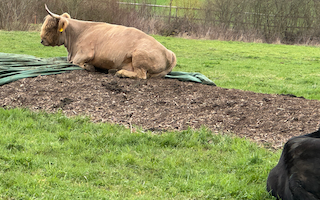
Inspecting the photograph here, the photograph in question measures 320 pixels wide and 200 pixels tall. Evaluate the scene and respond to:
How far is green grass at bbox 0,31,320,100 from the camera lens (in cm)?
1048

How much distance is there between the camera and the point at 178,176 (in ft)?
13.1

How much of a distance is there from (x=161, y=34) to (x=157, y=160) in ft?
76.3

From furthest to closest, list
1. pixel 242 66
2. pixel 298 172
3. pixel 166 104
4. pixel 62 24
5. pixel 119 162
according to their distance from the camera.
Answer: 1. pixel 242 66
2. pixel 62 24
3. pixel 166 104
4. pixel 119 162
5. pixel 298 172

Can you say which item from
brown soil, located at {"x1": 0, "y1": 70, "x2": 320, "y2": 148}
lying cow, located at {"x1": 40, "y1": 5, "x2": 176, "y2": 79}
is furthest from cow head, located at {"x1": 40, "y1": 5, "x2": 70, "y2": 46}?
brown soil, located at {"x1": 0, "y1": 70, "x2": 320, "y2": 148}

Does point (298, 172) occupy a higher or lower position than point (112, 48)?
lower

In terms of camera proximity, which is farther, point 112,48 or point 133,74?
point 112,48

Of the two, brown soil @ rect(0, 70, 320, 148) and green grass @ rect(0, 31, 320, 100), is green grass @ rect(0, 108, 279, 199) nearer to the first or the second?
brown soil @ rect(0, 70, 320, 148)

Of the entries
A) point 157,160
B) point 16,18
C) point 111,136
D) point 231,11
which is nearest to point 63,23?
point 111,136

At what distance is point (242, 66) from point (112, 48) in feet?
26.1

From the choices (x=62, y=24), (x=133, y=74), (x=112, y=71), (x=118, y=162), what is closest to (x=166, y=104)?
(x=133, y=74)

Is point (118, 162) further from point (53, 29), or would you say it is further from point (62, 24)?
point (53, 29)

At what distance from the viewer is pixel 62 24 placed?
330 inches

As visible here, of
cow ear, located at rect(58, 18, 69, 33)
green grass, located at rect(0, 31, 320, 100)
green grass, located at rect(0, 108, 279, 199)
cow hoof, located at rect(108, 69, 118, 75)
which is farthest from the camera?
green grass, located at rect(0, 31, 320, 100)

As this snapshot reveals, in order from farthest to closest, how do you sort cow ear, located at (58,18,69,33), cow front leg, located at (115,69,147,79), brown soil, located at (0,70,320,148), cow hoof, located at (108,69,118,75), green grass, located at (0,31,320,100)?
green grass, located at (0,31,320,100), cow ear, located at (58,18,69,33), cow hoof, located at (108,69,118,75), cow front leg, located at (115,69,147,79), brown soil, located at (0,70,320,148)
